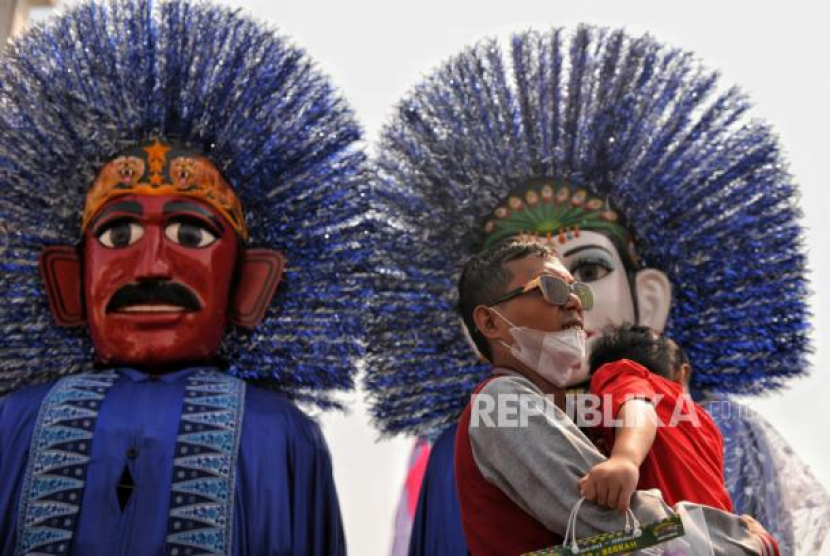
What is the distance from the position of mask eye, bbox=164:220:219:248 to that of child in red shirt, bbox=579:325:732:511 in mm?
1680

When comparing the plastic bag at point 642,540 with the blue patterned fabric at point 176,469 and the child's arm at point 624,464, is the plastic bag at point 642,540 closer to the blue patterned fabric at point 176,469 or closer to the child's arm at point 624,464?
the child's arm at point 624,464

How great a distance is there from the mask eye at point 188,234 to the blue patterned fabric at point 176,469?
423 millimetres

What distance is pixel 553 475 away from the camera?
187 cm

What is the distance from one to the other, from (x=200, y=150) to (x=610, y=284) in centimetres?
145

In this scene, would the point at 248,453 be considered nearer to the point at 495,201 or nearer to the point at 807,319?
the point at 495,201

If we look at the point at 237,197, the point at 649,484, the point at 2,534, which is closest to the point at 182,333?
the point at 237,197

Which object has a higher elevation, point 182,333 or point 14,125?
point 14,125

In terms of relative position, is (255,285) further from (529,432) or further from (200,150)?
(529,432)

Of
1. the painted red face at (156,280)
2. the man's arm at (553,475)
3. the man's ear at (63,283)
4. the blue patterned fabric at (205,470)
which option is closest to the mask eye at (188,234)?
the painted red face at (156,280)

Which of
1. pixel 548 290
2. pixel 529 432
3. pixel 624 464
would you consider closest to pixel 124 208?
pixel 548 290

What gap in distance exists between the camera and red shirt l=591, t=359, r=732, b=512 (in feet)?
6.77

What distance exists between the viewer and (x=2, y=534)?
10.5ft

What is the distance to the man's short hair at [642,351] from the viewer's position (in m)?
2.68

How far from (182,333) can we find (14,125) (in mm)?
929
